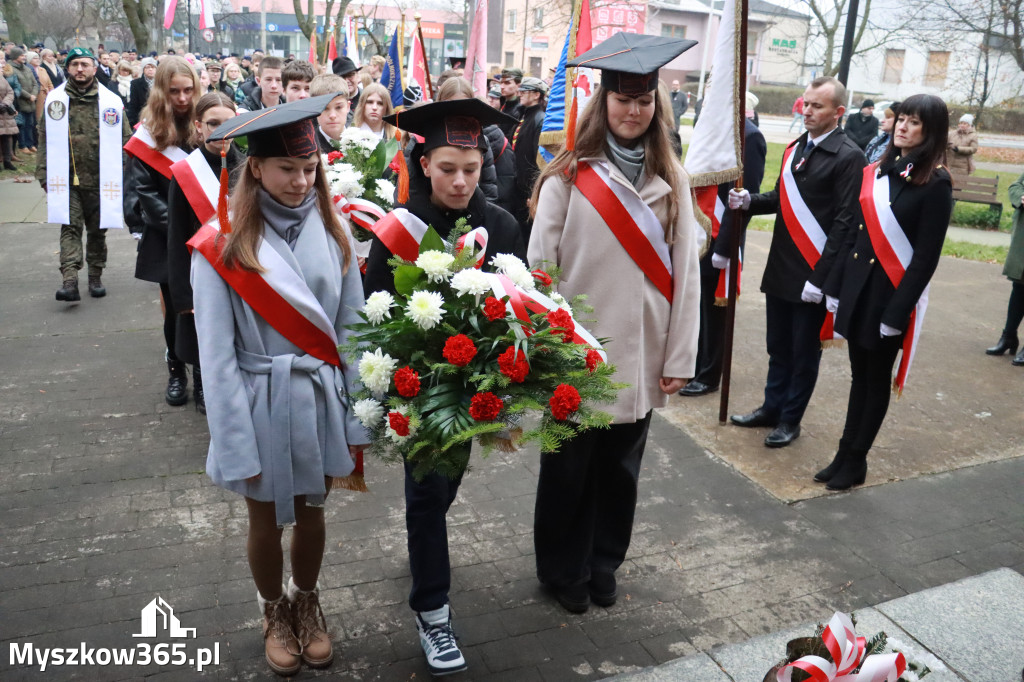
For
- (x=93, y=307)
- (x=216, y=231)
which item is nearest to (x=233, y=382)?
(x=216, y=231)

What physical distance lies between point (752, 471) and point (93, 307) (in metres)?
5.87

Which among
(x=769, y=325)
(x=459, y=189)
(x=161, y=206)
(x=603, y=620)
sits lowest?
(x=603, y=620)

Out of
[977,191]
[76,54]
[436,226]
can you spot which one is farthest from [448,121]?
[977,191]

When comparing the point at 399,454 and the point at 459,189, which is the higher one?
the point at 459,189

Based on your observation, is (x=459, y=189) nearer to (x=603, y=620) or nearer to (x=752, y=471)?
(x=603, y=620)

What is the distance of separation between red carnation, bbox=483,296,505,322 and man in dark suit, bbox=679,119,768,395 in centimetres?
342

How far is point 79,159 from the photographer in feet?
25.3

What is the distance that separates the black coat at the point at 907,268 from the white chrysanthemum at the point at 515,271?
263cm

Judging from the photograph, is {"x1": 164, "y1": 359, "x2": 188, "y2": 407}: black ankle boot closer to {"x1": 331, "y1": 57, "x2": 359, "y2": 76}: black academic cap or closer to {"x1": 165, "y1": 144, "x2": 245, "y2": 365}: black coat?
{"x1": 165, "y1": 144, "x2": 245, "y2": 365}: black coat

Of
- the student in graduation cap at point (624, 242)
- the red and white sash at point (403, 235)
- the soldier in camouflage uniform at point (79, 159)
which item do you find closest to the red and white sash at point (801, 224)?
the student in graduation cap at point (624, 242)

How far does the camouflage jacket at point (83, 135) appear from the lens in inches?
301

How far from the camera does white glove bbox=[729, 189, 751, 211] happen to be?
5355 millimetres

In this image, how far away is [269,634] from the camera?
10.6 ft

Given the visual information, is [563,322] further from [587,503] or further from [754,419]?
[754,419]
